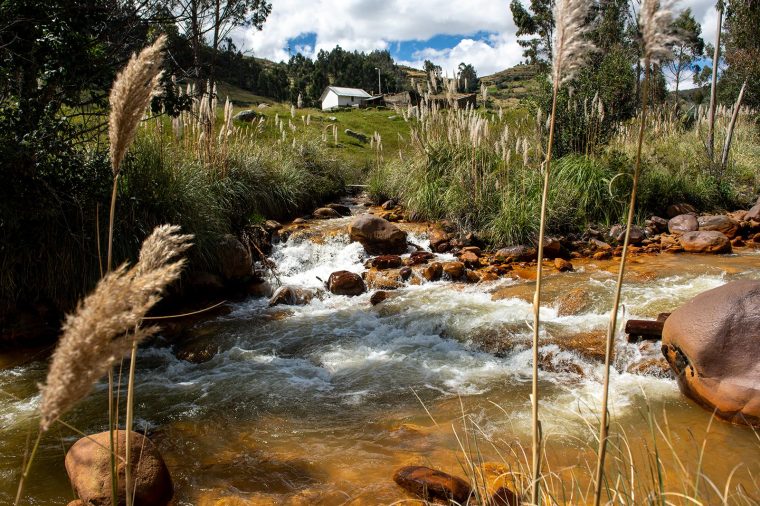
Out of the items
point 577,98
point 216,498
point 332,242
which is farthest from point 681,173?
point 216,498

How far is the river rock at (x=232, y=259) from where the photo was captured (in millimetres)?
7684

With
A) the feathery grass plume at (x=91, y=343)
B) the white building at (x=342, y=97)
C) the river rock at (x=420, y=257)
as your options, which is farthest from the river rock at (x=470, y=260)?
the white building at (x=342, y=97)

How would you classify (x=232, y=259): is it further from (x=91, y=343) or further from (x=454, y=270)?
(x=91, y=343)

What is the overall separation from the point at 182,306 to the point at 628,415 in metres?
5.65

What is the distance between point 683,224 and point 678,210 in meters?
1.04

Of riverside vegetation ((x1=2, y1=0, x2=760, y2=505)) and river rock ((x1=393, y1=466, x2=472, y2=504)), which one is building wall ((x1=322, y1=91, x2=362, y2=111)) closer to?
riverside vegetation ((x1=2, y1=0, x2=760, y2=505))

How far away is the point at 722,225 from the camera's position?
967cm

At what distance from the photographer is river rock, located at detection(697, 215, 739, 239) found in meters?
9.62

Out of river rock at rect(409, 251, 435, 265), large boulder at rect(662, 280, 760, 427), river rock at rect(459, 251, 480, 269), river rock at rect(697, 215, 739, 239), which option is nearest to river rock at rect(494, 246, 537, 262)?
river rock at rect(459, 251, 480, 269)

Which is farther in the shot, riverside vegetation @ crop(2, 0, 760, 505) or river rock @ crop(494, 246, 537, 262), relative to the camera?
river rock @ crop(494, 246, 537, 262)

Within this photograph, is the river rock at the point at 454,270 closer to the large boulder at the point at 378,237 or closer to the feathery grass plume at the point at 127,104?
the large boulder at the point at 378,237

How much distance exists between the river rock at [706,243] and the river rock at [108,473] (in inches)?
351

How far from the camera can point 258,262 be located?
8938 mm

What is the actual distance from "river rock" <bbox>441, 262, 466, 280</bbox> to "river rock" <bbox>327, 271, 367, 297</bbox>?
4.39 feet
